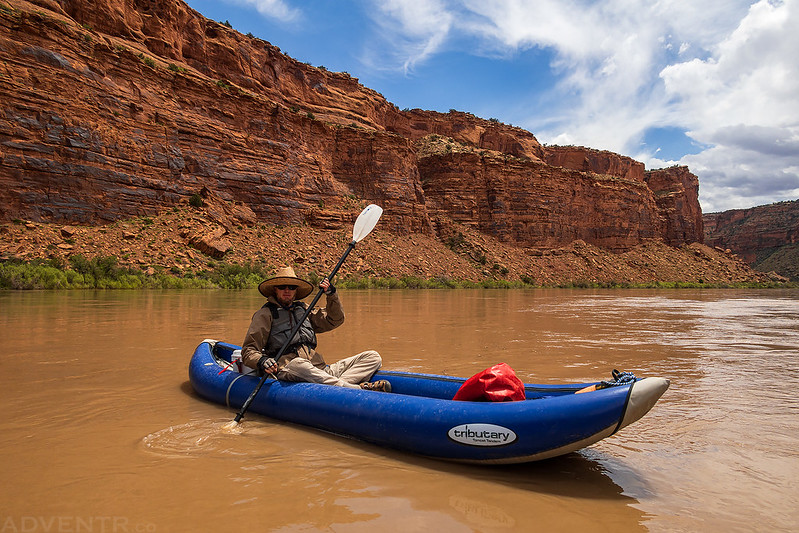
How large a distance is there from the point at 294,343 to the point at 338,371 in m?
0.47

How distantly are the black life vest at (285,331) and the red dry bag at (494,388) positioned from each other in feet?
5.82

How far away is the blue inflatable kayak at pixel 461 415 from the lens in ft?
8.59

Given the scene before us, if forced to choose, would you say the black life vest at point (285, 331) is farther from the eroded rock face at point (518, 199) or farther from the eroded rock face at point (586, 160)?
the eroded rock face at point (586, 160)

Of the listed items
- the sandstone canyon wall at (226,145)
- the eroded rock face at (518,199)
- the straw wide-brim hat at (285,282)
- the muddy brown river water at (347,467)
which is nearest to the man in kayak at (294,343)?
the straw wide-brim hat at (285,282)

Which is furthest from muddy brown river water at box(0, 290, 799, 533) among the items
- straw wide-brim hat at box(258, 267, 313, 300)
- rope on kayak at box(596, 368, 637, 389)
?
straw wide-brim hat at box(258, 267, 313, 300)

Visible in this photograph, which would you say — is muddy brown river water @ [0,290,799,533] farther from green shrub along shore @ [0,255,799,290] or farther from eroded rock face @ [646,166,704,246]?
eroded rock face @ [646,166,704,246]

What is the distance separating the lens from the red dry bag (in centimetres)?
298

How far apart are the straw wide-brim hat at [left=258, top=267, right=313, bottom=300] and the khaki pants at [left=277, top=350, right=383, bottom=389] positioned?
0.70 m

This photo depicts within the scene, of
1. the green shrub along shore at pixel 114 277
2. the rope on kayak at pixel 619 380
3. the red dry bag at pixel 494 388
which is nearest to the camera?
the rope on kayak at pixel 619 380

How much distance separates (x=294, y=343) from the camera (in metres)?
4.32

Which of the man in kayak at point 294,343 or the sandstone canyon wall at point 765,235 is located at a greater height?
the sandstone canyon wall at point 765,235

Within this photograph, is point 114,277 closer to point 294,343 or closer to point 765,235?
point 294,343

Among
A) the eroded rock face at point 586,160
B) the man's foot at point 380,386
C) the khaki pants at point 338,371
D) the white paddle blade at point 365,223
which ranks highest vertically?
the eroded rock face at point 586,160

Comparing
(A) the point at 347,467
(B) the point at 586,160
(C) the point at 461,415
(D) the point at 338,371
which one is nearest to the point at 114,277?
(D) the point at 338,371
